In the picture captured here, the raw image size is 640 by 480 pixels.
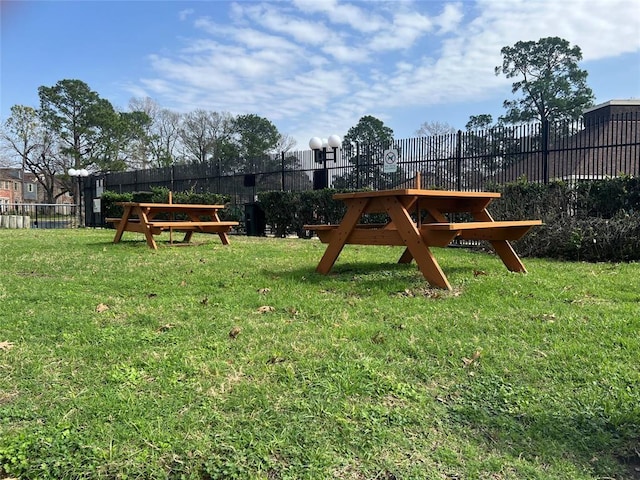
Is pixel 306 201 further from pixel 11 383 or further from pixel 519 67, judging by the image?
pixel 519 67

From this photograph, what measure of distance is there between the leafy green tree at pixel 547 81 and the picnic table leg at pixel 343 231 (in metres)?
37.4

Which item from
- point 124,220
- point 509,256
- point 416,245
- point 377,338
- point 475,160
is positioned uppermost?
point 475,160

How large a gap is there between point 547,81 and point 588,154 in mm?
32874

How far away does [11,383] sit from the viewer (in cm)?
207

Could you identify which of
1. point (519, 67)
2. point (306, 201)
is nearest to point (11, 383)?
point (306, 201)

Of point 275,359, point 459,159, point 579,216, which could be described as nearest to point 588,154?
point 459,159

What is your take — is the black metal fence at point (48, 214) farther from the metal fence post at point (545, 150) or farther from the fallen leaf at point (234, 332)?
the fallen leaf at point (234, 332)

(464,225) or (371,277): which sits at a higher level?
(464,225)

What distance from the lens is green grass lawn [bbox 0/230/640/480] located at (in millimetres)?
1551

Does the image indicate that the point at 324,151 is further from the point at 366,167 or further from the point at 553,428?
the point at 553,428

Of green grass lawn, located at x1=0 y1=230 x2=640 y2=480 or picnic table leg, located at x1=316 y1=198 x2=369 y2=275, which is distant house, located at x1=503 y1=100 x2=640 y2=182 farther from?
green grass lawn, located at x1=0 y1=230 x2=640 y2=480

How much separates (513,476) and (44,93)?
47902 millimetres

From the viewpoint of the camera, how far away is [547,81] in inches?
1522

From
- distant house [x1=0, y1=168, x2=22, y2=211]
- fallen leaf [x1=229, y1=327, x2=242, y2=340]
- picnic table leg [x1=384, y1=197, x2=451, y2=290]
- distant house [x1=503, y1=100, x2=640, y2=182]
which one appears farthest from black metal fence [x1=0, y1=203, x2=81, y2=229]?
distant house [x1=0, y1=168, x2=22, y2=211]
